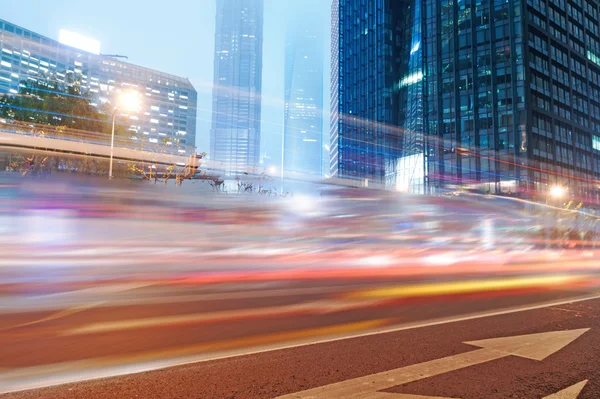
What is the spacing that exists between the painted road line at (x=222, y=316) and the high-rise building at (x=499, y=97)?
57.7 m

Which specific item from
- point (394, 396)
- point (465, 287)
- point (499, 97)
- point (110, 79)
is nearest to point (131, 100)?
point (465, 287)

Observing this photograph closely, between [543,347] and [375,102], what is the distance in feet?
263

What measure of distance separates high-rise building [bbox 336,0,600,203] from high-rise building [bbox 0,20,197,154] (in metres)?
81.9

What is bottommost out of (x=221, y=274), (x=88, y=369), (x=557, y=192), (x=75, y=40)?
(x=88, y=369)

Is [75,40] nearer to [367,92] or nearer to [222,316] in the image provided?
[367,92]

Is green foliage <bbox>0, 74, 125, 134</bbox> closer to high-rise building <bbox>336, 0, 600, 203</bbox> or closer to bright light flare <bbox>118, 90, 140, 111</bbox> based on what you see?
bright light flare <bbox>118, 90, 140, 111</bbox>

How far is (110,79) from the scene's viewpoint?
16050 cm

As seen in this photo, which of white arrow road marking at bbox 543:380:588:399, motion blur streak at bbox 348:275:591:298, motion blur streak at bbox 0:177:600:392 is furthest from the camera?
motion blur streak at bbox 348:275:591:298

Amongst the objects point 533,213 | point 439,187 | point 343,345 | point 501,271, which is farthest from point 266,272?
point 439,187

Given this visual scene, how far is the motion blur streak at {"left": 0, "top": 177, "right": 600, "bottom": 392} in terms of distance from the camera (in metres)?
5.48

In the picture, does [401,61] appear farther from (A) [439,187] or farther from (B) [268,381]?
(B) [268,381]

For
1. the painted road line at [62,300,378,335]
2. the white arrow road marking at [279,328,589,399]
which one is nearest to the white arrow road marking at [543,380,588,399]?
the white arrow road marking at [279,328,589,399]

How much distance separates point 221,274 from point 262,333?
3999 millimetres

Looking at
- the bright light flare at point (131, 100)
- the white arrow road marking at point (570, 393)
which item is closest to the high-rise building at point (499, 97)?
the bright light flare at point (131, 100)
